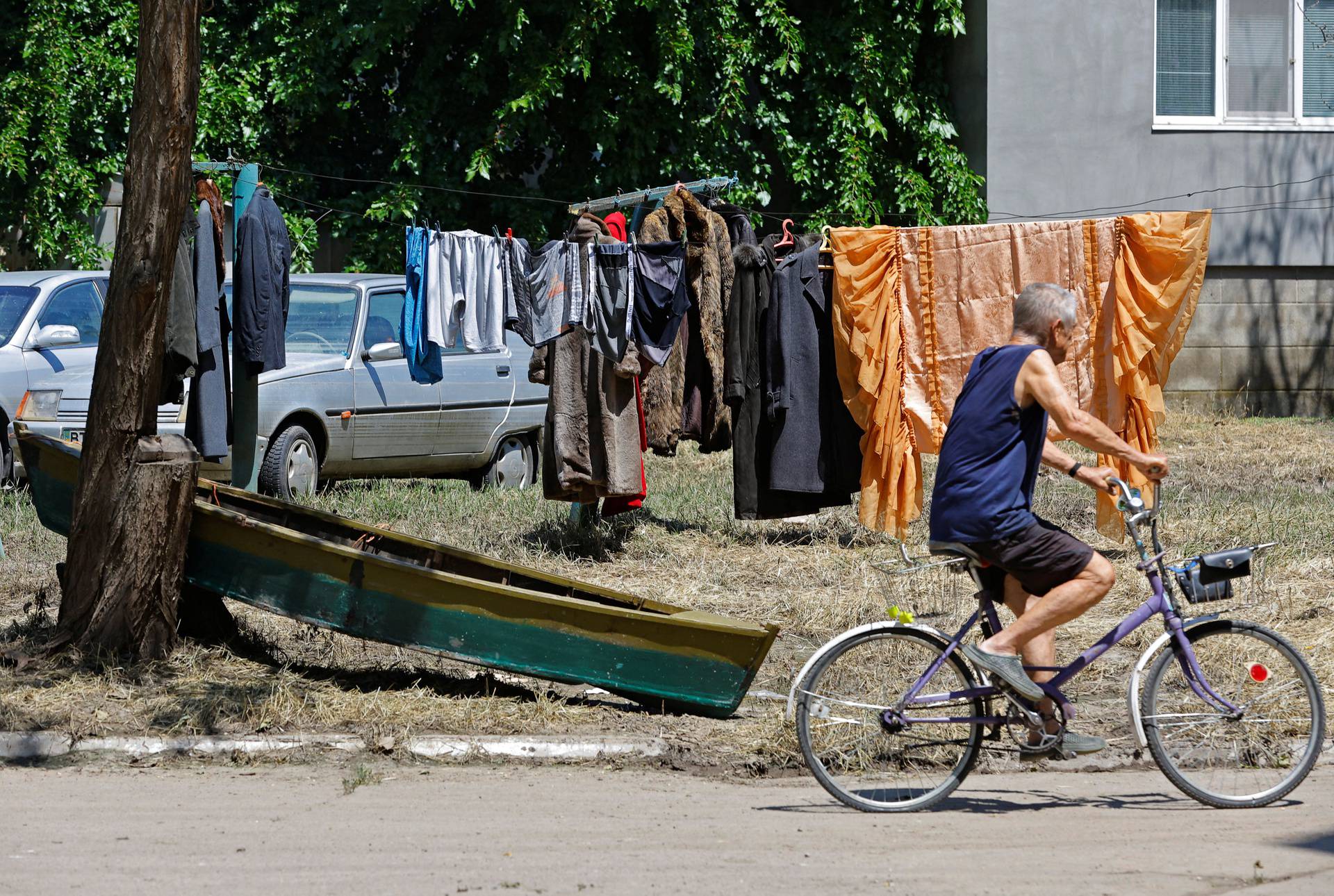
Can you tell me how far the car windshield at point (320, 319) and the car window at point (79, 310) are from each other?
5.17 feet

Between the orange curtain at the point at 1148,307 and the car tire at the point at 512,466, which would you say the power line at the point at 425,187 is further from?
the orange curtain at the point at 1148,307

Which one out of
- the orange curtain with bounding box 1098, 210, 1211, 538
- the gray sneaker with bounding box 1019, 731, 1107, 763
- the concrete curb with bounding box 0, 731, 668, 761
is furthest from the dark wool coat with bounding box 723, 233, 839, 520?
the gray sneaker with bounding box 1019, 731, 1107, 763

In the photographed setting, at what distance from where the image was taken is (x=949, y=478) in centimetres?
548

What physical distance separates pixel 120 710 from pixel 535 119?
11.9 meters

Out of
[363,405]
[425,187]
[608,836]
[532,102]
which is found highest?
[532,102]

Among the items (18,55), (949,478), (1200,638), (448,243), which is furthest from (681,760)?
(18,55)

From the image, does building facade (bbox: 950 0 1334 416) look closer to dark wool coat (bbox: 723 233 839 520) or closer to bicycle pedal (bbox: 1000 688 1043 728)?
dark wool coat (bbox: 723 233 839 520)

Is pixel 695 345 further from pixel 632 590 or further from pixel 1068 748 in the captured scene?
pixel 1068 748

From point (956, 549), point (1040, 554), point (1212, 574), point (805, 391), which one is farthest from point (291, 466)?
point (1212, 574)

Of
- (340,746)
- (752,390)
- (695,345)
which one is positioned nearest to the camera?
(340,746)

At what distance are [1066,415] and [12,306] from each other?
31.9ft

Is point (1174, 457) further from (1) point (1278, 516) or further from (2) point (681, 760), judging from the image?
(2) point (681, 760)

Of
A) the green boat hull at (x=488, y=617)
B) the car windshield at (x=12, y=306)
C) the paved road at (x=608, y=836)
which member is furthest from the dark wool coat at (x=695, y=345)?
the car windshield at (x=12, y=306)

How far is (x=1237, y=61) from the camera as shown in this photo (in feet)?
55.5
